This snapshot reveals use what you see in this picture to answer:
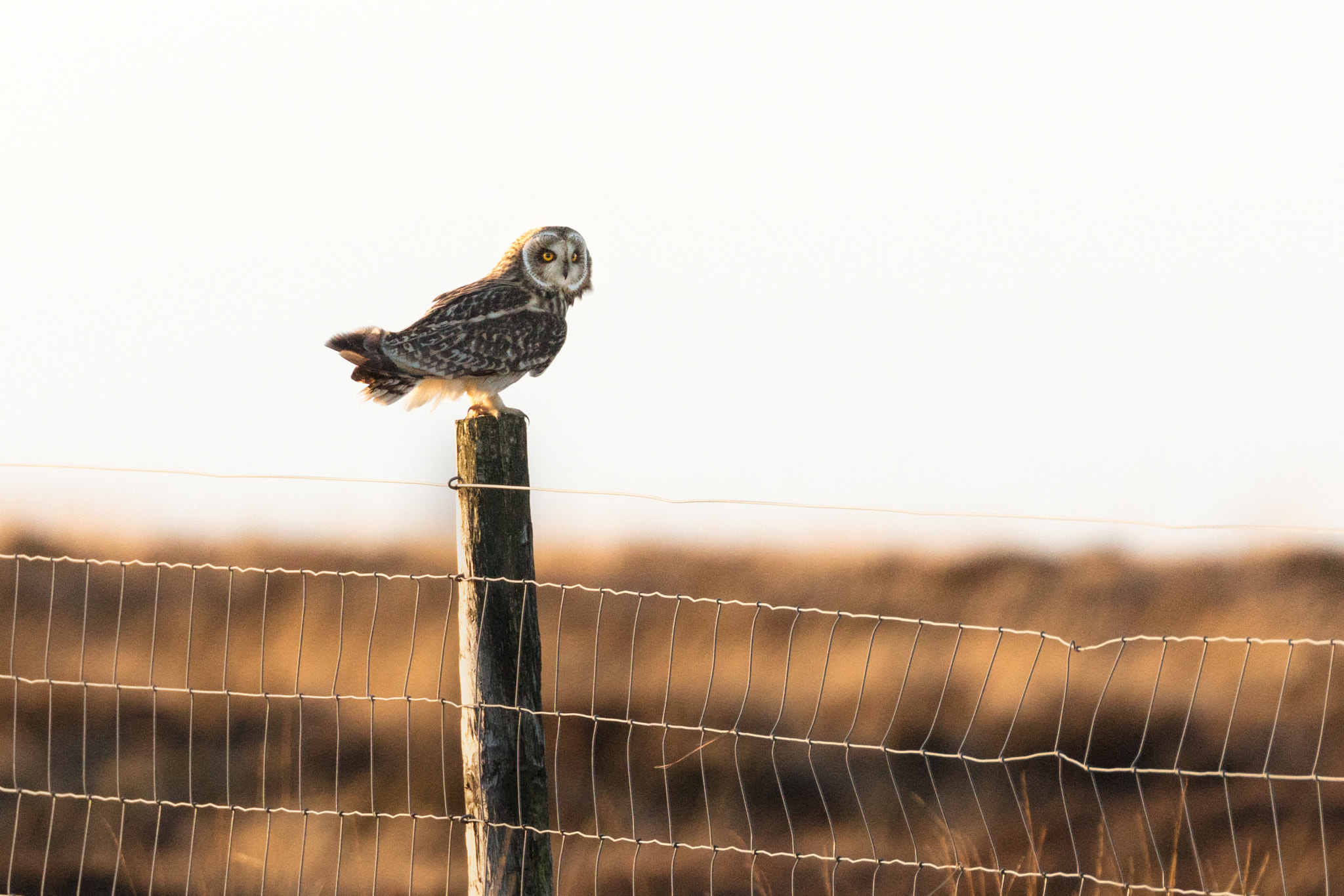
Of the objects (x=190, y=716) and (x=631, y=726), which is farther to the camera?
(x=190, y=716)

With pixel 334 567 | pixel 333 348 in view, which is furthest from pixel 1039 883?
pixel 334 567

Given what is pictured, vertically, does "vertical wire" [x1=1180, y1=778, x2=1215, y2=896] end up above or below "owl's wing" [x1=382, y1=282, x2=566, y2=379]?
below

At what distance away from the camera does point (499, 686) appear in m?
3.77

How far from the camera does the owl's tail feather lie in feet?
16.4

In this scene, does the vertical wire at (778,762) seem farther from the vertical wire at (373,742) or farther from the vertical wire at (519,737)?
the vertical wire at (373,742)

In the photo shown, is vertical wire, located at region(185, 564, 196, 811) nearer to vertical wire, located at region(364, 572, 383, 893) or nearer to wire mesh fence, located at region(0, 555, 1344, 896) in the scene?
wire mesh fence, located at region(0, 555, 1344, 896)

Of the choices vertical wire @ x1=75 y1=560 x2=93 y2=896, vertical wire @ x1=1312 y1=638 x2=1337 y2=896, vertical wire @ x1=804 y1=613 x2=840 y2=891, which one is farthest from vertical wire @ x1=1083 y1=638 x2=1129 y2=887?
vertical wire @ x1=75 y1=560 x2=93 y2=896

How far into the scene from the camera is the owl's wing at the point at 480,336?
16.8ft

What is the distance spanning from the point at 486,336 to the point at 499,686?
77.7 inches

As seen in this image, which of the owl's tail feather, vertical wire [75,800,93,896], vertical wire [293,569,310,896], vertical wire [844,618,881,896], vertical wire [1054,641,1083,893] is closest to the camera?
vertical wire [1054,641,1083,893]

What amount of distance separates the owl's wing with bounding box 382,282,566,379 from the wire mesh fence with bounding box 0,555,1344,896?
1.11m

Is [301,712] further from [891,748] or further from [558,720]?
[891,748]

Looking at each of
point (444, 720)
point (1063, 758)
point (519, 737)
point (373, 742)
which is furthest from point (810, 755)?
point (1063, 758)

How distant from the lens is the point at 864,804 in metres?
6.62
